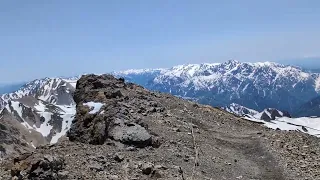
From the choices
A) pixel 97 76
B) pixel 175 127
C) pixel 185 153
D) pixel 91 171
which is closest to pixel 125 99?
pixel 175 127

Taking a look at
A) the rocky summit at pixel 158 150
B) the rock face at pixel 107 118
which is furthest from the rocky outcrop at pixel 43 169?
the rock face at pixel 107 118

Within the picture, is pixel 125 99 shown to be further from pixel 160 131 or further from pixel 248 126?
pixel 248 126

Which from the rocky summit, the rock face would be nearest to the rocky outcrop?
the rocky summit

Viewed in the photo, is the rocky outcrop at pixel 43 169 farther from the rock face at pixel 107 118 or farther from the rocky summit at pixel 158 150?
the rock face at pixel 107 118

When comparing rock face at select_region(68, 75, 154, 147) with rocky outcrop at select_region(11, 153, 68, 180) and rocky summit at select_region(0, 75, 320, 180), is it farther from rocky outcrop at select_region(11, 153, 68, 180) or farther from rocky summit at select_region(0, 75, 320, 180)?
rocky outcrop at select_region(11, 153, 68, 180)

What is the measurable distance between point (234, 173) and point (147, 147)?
192 inches

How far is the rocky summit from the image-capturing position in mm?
19766

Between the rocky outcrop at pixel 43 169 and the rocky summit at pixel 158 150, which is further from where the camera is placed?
the rocky summit at pixel 158 150

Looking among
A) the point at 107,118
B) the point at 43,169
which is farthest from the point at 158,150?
the point at 43,169

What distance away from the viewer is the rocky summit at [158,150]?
19.8 m

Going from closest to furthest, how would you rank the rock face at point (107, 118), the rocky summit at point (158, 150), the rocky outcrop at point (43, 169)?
the rocky outcrop at point (43, 169) < the rocky summit at point (158, 150) < the rock face at point (107, 118)

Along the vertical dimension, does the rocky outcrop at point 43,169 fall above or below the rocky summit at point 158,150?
above

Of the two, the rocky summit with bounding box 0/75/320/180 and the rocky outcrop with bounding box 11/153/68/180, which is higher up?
the rocky outcrop with bounding box 11/153/68/180

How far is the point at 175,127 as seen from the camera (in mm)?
30906
